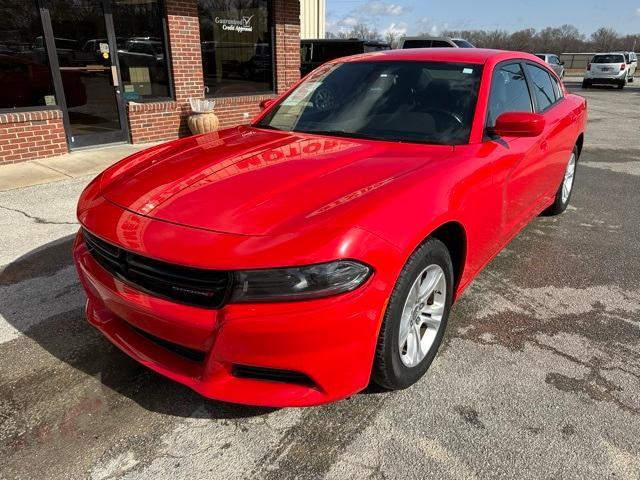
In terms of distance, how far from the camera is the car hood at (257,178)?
6.82 ft

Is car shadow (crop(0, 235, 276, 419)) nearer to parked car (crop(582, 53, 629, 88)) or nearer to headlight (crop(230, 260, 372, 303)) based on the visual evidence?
headlight (crop(230, 260, 372, 303))

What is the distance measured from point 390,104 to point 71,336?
2.41 meters

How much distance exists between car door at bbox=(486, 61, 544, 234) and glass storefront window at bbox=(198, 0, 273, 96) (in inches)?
267

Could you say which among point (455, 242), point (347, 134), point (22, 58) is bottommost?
point (455, 242)

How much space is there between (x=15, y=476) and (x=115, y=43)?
290 inches

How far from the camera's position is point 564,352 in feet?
9.37

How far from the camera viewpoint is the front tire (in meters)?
2.12

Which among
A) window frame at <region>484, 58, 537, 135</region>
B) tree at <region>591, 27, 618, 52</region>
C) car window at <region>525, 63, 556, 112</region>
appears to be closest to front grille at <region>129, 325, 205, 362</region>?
window frame at <region>484, 58, 537, 135</region>

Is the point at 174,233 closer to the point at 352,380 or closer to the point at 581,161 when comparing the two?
the point at 352,380

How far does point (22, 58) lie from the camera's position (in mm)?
6977

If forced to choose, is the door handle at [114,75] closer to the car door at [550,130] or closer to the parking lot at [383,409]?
the parking lot at [383,409]

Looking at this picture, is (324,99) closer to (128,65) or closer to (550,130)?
(550,130)

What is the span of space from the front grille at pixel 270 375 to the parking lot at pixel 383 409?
36 cm

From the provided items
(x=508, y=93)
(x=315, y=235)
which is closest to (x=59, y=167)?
(x=508, y=93)
